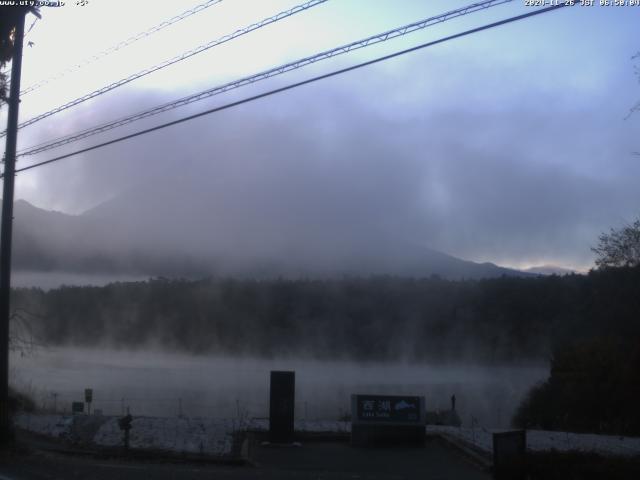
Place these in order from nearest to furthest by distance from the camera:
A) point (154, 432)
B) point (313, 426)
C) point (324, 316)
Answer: point (154, 432) → point (313, 426) → point (324, 316)

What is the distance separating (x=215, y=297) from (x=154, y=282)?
578 centimetres

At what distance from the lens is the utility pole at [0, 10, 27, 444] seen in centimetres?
1698

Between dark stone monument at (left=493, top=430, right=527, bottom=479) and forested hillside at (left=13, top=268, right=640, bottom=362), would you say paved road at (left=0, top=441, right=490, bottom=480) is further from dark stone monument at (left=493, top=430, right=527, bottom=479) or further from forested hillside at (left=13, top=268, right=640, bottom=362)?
forested hillside at (left=13, top=268, right=640, bottom=362)

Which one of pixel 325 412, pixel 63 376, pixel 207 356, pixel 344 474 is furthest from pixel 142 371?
pixel 344 474

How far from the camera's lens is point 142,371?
149ft

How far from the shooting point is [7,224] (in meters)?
17.3

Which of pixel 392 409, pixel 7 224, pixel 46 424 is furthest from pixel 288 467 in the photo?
pixel 7 224

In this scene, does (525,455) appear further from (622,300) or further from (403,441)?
(622,300)

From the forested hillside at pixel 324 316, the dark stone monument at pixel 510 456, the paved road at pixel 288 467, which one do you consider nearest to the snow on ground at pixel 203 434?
the paved road at pixel 288 467

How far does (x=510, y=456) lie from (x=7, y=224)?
42.3ft

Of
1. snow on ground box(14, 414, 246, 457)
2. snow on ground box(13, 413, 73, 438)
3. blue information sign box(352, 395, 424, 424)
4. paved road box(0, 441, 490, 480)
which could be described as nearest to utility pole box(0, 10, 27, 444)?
paved road box(0, 441, 490, 480)

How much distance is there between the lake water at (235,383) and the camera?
36.2 metres

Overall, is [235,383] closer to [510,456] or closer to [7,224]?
[7,224]

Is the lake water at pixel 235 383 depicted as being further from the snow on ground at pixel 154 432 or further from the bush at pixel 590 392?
the snow on ground at pixel 154 432
